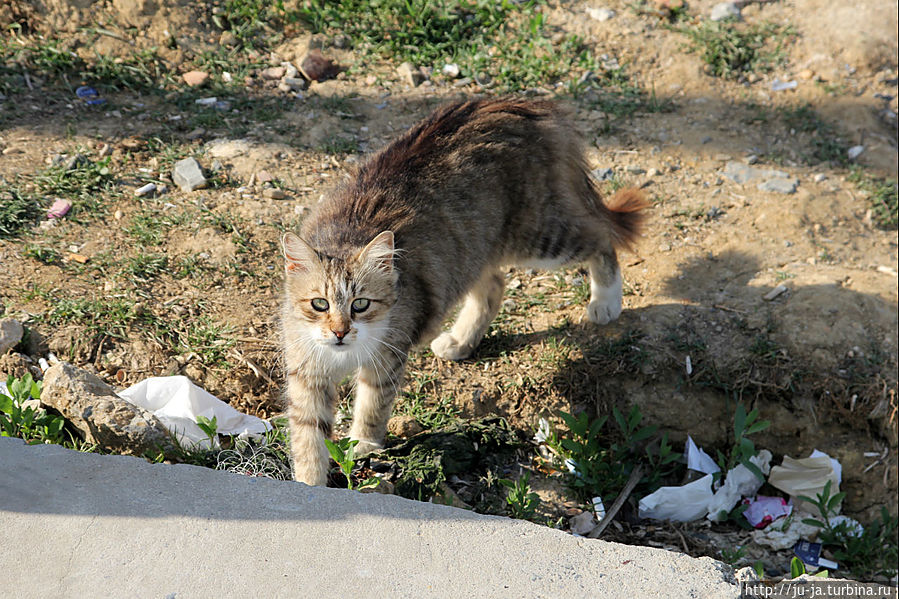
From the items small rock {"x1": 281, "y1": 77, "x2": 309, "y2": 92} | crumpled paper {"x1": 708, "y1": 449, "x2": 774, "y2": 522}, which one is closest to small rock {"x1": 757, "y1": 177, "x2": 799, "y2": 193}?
crumpled paper {"x1": 708, "y1": 449, "x2": 774, "y2": 522}

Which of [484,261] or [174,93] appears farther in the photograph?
[174,93]

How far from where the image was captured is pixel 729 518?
4484 millimetres

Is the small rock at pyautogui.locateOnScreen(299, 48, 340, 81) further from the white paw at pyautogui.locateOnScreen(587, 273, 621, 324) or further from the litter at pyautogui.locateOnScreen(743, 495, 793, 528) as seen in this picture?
the litter at pyautogui.locateOnScreen(743, 495, 793, 528)

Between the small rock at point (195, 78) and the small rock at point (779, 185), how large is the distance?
414 cm

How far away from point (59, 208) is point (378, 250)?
2475mm

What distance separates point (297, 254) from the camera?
138 inches

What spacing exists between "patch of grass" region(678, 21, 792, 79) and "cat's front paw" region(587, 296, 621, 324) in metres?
2.85

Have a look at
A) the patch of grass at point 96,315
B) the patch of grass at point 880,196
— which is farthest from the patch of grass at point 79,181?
the patch of grass at point 880,196

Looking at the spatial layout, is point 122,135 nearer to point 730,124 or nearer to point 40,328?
point 40,328

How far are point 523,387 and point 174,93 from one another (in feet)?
11.2

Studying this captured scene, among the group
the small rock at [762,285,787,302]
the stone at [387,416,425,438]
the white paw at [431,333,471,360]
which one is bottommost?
the stone at [387,416,425,438]

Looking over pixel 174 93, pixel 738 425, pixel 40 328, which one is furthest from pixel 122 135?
pixel 738 425

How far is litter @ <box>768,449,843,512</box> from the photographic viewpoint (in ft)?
15.1

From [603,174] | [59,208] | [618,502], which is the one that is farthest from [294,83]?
[618,502]
